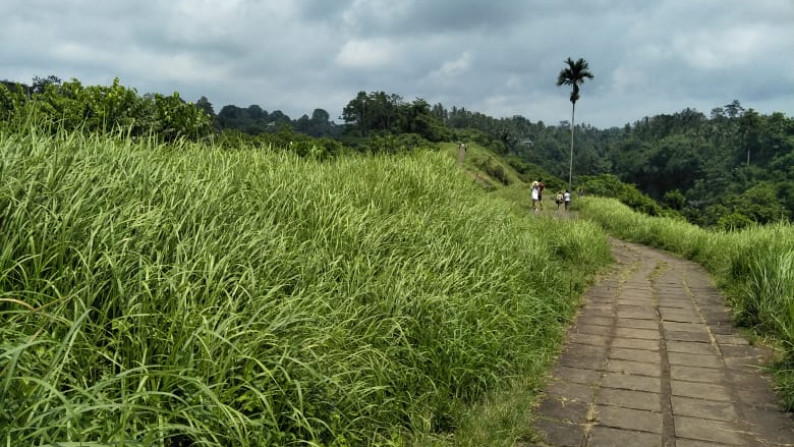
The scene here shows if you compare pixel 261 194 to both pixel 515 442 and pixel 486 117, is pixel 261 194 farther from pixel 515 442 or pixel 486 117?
pixel 486 117

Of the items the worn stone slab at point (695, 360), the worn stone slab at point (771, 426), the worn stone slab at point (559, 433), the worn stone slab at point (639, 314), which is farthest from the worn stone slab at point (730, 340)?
the worn stone slab at point (559, 433)

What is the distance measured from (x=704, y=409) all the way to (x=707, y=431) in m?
0.33

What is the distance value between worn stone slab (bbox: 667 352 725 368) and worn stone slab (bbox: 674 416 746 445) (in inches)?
41.2

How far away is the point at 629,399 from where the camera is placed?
351 cm

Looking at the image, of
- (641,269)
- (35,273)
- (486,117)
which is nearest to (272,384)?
(35,273)

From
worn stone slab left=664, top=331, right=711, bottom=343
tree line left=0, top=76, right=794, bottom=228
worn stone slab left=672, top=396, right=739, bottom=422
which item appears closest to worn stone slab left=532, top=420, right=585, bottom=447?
worn stone slab left=672, top=396, right=739, bottom=422

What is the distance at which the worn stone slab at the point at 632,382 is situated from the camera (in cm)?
369

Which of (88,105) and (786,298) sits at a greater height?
(88,105)

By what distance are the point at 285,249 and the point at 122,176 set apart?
1109 mm

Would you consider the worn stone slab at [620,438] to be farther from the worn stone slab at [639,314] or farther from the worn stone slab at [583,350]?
the worn stone slab at [639,314]

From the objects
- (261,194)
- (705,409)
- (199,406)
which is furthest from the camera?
(261,194)

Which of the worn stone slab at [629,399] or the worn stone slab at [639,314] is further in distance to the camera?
the worn stone slab at [639,314]

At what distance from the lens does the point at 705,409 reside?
11.0 ft

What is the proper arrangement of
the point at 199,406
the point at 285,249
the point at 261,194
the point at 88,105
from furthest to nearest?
the point at 88,105
the point at 261,194
the point at 285,249
the point at 199,406
